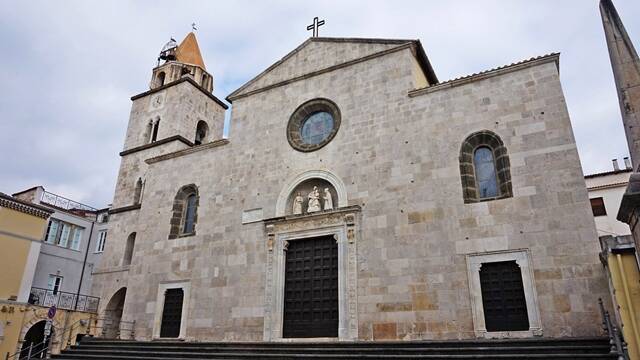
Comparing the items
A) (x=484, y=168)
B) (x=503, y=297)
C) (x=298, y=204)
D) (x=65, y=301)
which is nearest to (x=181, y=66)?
(x=65, y=301)

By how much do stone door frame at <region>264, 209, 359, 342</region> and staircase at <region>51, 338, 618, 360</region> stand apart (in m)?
0.68

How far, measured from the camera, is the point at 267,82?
52.6 feet

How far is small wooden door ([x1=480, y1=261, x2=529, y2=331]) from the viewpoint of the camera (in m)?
9.57

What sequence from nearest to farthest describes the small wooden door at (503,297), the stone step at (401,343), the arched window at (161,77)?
the stone step at (401,343) < the small wooden door at (503,297) < the arched window at (161,77)

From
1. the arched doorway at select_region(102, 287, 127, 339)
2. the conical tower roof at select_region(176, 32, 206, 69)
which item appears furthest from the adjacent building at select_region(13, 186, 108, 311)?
the conical tower roof at select_region(176, 32, 206, 69)

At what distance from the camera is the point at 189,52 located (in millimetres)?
25578

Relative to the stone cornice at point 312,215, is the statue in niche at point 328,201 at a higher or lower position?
higher

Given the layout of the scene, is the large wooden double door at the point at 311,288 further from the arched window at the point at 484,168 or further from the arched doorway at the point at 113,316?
the arched doorway at the point at 113,316

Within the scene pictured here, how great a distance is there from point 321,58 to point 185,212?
7453mm

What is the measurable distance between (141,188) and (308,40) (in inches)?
421

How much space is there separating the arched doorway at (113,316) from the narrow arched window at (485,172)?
14.6 m

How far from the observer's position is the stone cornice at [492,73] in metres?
11.2

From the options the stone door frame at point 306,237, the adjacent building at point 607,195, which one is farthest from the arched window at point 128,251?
the adjacent building at point 607,195

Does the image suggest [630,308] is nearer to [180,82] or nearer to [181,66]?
[180,82]
